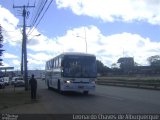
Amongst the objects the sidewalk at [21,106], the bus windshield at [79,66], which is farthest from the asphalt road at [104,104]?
the bus windshield at [79,66]

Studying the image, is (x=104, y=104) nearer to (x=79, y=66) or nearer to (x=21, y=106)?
(x=21, y=106)

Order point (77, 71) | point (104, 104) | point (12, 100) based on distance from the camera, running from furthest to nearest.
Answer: point (77, 71) < point (12, 100) < point (104, 104)

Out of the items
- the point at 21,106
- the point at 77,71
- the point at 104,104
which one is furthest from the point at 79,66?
the point at 21,106

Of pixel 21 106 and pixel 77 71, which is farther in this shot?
pixel 77 71

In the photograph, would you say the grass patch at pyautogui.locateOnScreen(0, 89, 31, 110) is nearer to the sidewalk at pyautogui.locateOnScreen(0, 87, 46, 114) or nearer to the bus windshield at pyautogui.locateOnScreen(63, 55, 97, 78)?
the sidewalk at pyautogui.locateOnScreen(0, 87, 46, 114)

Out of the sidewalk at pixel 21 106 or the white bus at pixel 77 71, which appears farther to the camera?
the white bus at pixel 77 71

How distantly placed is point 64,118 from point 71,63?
1637cm

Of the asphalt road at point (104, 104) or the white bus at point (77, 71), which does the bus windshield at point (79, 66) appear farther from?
the asphalt road at point (104, 104)

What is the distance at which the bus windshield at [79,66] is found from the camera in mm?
32438

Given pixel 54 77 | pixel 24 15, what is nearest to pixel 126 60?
pixel 24 15

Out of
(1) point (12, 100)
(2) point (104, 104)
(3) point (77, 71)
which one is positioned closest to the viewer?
(2) point (104, 104)

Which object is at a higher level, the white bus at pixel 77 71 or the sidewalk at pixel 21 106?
the white bus at pixel 77 71

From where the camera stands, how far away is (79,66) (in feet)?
107

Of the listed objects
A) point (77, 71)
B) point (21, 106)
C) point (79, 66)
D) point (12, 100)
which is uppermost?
point (79, 66)
